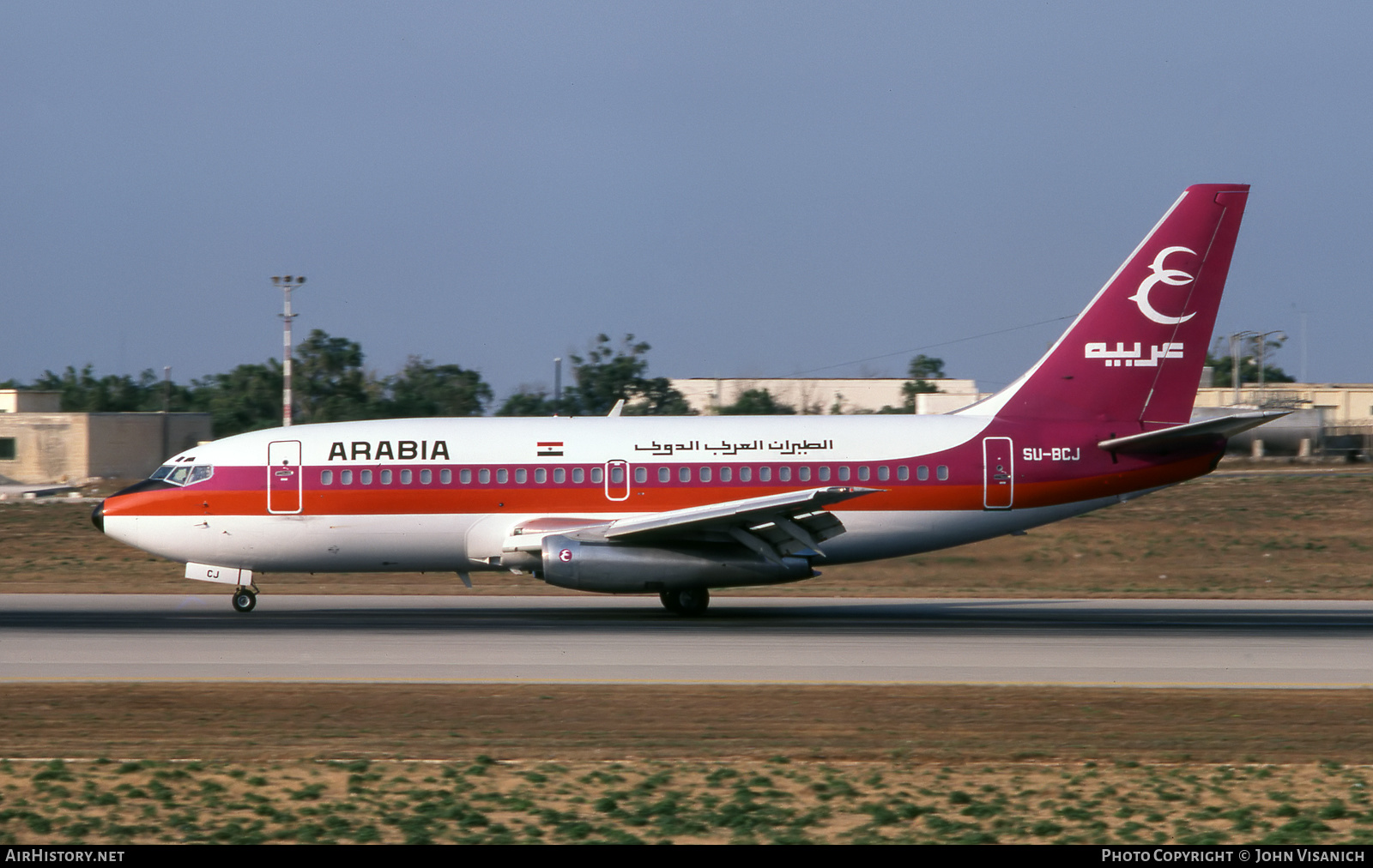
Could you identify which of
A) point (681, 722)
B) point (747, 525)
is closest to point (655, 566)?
point (747, 525)

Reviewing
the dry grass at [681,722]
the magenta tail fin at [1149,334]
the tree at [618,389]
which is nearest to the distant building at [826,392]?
the tree at [618,389]

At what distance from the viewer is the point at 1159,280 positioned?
983 inches

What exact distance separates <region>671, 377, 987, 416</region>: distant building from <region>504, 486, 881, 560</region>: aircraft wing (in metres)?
43.9

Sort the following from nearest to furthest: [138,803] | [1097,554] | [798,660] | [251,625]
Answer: [138,803] → [798,660] → [251,625] → [1097,554]

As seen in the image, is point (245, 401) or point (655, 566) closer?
point (655, 566)

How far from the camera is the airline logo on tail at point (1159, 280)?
2498 centimetres

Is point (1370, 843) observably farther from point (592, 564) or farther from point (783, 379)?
point (783, 379)

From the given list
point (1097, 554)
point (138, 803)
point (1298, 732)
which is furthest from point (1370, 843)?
point (1097, 554)

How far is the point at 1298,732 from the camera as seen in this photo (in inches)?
520

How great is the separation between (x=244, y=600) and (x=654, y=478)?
753 cm

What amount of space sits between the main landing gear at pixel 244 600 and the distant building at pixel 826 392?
151ft

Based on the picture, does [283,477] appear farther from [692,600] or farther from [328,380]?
[328,380]
